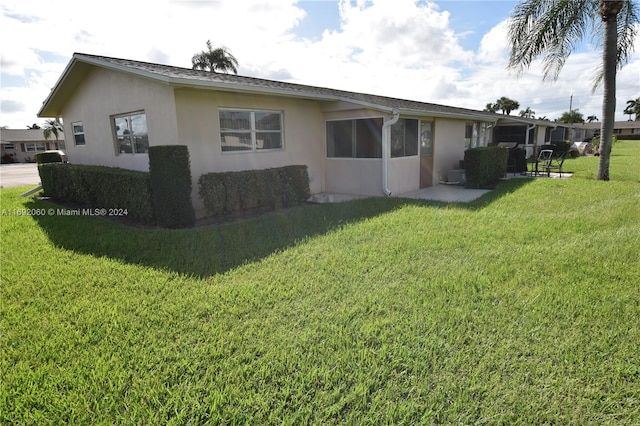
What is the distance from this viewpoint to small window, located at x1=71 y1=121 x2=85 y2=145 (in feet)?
39.4

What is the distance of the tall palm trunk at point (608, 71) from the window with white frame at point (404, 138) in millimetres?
6506

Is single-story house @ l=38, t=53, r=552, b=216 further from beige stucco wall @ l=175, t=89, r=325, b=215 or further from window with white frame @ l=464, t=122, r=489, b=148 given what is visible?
window with white frame @ l=464, t=122, r=489, b=148

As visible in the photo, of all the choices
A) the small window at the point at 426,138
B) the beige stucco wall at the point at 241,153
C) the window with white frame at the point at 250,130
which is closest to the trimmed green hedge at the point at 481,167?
the small window at the point at 426,138

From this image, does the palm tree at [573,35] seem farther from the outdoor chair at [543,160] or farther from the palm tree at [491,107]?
the palm tree at [491,107]

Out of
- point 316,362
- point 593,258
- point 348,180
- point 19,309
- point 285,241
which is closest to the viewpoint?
point 316,362

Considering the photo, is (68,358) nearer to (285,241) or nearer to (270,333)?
(270,333)

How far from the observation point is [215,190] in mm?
7863

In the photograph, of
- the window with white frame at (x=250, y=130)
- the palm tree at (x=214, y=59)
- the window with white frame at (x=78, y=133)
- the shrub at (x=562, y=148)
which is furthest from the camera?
Result: the palm tree at (x=214, y=59)

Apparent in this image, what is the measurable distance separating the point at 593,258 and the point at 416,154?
7423 millimetres

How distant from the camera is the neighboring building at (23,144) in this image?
1715 inches

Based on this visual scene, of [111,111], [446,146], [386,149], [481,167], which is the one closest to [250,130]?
[386,149]

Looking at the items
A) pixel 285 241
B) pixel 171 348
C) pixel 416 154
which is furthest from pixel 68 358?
pixel 416 154

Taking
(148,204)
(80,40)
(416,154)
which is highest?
(80,40)

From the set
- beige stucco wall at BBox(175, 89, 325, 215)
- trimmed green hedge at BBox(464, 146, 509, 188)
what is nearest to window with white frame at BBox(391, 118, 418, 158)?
trimmed green hedge at BBox(464, 146, 509, 188)
